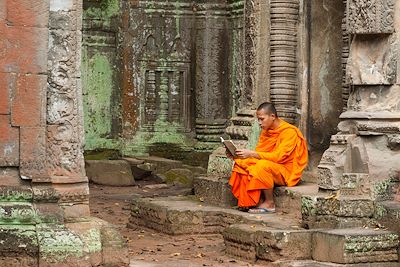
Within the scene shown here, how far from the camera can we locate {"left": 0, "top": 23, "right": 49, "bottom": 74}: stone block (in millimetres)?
9586

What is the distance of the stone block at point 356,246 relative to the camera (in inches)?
421

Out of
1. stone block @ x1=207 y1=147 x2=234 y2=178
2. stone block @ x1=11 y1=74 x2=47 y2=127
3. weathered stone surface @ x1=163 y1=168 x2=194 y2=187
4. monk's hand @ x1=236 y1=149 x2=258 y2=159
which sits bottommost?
weathered stone surface @ x1=163 y1=168 x2=194 y2=187

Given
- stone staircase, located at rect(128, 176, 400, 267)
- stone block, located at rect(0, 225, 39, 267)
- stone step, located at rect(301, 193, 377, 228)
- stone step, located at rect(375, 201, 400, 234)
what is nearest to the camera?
stone block, located at rect(0, 225, 39, 267)

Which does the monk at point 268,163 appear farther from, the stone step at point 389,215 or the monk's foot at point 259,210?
the stone step at point 389,215

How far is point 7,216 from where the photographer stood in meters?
9.54

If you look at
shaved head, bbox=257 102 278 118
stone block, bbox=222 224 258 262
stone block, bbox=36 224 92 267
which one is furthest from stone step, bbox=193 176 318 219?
stone block, bbox=36 224 92 267

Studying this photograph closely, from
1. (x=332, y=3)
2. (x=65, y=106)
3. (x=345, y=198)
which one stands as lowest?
(x=345, y=198)

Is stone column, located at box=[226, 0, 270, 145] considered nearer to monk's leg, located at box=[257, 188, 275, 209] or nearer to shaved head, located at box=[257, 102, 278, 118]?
shaved head, located at box=[257, 102, 278, 118]

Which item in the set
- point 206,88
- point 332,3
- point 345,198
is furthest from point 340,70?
point 206,88

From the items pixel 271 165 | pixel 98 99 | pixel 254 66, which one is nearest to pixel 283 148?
pixel 271 165

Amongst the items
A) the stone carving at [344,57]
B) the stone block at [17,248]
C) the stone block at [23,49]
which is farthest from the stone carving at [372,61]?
the stone block at [17,248]

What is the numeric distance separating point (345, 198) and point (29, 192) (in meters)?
3.25

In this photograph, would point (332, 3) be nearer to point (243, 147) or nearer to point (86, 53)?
point (243, 147)

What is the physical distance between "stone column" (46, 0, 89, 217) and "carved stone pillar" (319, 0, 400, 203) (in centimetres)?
328
